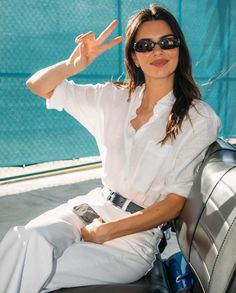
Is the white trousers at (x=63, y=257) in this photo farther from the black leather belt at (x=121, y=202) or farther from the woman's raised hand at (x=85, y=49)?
the woman's raised hand at (x=85, y=49)

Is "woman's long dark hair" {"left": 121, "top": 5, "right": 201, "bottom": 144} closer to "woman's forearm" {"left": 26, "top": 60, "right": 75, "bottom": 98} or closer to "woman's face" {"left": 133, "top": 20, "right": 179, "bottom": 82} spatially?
"woman's face" {"left": 133, "top": 20, "right": 179, "bottom": 82}

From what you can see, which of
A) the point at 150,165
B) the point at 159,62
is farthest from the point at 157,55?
the point at 150,165

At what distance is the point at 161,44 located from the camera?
195 cm

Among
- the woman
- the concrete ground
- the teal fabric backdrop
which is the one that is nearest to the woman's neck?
the woman

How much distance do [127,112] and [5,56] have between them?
234cm

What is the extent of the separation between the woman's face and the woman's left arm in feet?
1.90

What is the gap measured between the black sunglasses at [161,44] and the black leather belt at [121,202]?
0.67 meters

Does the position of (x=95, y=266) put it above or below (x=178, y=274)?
above

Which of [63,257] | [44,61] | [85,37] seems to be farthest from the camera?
[44,61]

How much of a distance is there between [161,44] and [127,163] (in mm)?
559

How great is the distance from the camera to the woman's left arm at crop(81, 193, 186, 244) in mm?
1794

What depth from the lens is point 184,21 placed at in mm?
5164

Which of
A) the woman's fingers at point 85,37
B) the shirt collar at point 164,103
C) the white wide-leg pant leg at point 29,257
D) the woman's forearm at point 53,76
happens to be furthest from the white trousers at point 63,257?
the woman's fingers at point 85,37

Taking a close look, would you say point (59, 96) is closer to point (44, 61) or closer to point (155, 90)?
point (155, 90)
